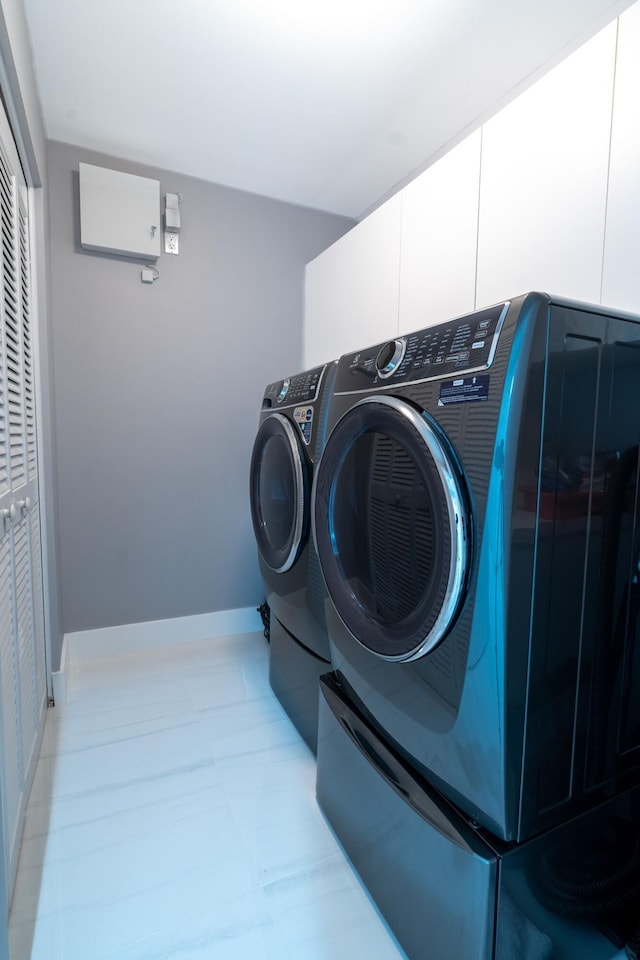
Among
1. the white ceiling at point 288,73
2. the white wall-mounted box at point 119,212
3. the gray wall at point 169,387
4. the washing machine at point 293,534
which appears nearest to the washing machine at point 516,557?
the washing machine at point 293,534

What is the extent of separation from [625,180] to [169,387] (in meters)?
2.04

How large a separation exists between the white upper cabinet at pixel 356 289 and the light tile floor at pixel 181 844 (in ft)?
5.49

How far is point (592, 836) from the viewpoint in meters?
0.92

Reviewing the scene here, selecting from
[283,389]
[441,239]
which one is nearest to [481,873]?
[283,389]

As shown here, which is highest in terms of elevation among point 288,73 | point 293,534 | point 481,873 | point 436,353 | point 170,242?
point 288,73

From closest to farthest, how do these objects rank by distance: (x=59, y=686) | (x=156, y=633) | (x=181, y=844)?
1. (x=181, y=844)
2. (x=59, y=686)
3. (x=156, y=633)

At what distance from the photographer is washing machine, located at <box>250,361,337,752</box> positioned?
1.52 m

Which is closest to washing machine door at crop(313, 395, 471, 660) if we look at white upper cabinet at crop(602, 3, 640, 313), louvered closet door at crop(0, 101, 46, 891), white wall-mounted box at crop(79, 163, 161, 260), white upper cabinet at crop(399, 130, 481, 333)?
white upper cabinet at crop(602, 3, 640, 313)

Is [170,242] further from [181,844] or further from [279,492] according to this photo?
[181,844]

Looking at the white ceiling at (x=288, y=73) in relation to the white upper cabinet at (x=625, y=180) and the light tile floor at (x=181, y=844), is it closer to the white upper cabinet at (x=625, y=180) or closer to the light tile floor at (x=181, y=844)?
the white upper cabinet at (x=625, y=180)

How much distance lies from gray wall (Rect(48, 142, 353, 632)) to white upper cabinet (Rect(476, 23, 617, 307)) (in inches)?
57.4

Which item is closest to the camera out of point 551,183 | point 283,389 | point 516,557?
point 516,557

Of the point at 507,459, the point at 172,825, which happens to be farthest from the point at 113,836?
the point at 507,459

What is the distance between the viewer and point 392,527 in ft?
3.29
